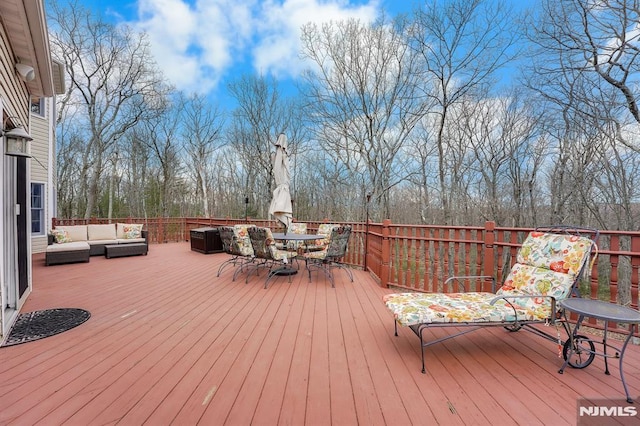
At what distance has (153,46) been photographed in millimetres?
12617

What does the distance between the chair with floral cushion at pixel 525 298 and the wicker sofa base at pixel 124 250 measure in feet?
23.9

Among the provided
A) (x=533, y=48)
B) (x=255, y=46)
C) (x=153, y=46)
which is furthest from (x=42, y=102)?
(x=533, y=48)

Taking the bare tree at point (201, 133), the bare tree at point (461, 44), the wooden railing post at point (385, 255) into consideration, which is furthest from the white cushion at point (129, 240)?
the bare tree at point (461, 44)

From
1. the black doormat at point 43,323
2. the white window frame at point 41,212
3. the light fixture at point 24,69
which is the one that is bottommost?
the black doormat at point 43,323

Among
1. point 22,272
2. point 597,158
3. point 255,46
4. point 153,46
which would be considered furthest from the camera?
point 153,46

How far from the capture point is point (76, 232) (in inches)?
285

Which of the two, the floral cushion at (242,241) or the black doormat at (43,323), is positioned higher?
the floral cushion at (242,241)

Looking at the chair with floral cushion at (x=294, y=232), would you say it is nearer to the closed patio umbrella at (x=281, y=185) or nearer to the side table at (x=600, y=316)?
the closed patio umbrella at (x=281, y=185)

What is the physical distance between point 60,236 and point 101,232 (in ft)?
2.83

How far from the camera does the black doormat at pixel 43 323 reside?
8.65 feet

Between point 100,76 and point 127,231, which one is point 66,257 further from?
point 100,76

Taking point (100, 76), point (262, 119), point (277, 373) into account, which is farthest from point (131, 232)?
point (100, 76)

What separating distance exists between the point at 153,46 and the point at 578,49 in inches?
588

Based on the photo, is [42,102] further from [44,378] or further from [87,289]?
[44,378]
